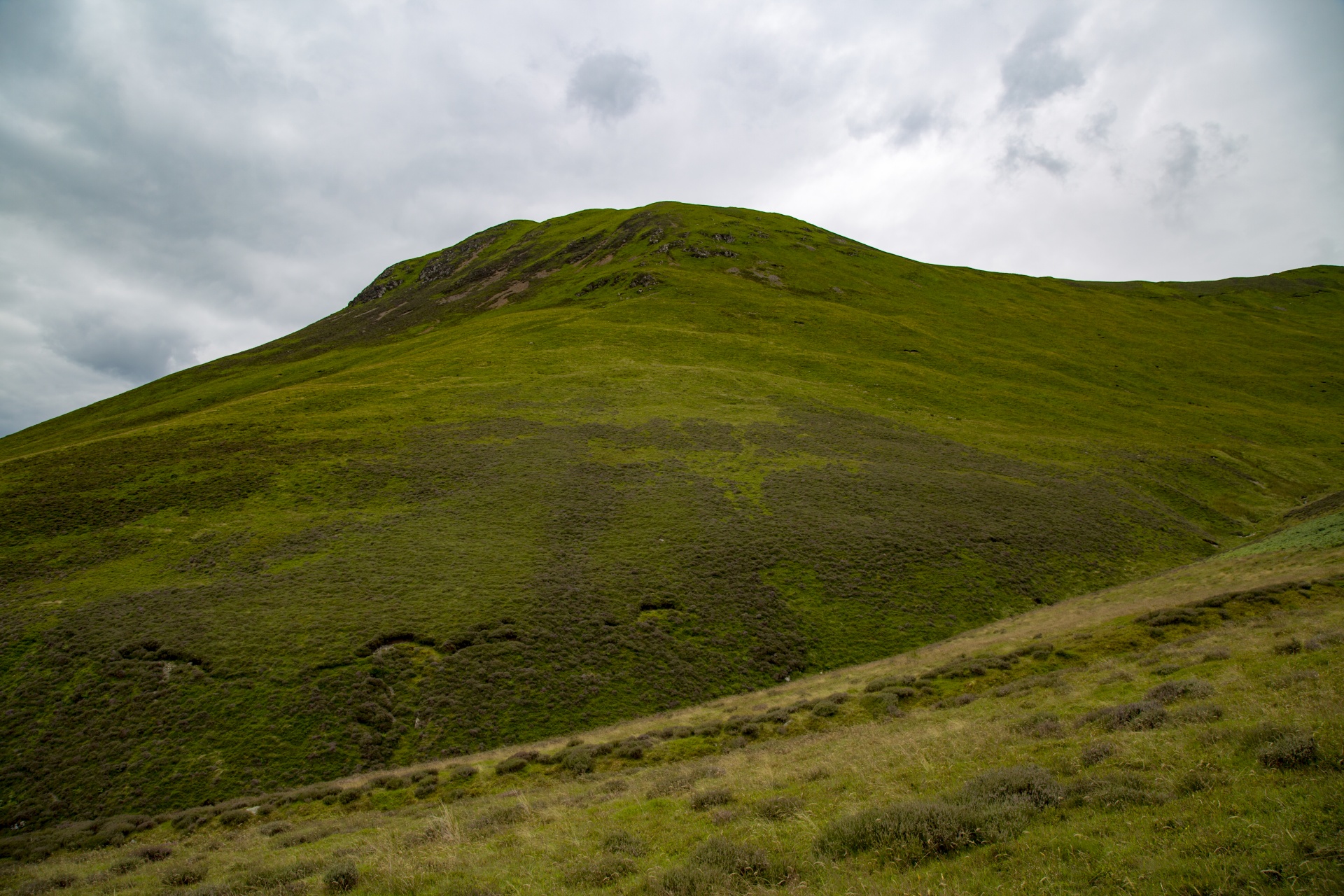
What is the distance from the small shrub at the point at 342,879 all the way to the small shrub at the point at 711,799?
689cm

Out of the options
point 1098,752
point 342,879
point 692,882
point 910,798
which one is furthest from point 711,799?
point 1098,752

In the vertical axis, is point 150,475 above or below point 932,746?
above

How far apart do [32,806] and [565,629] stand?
2211cm

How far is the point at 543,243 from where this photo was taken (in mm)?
163375

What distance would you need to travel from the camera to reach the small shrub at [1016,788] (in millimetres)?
9461

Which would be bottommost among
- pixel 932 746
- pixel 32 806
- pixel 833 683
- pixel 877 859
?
pixel 833 683

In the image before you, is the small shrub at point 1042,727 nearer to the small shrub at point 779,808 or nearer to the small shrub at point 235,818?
the small shrub at point 779,808

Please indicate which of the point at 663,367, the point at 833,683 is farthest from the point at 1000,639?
the point at 663,367

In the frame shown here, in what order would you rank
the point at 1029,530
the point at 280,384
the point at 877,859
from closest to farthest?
the point at 877,859
the point at 1029,530
the point at 280,384

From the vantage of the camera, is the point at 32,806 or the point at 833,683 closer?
the point at 32,806

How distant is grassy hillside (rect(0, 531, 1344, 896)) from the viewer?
24.9 ft

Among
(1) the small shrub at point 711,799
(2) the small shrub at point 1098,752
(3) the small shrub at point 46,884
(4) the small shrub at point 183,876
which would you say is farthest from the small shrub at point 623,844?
(3) the small shrub at point 46,884

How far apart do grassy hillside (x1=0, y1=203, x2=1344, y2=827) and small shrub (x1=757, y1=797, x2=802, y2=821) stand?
63.0 feet

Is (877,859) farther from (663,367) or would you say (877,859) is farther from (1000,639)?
(663,367)
